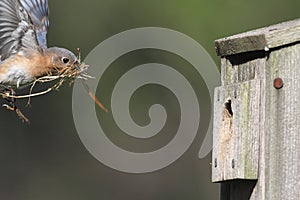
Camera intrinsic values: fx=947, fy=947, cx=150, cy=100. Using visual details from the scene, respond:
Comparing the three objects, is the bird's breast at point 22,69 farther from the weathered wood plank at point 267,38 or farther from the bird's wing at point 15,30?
the weathered wood plank at point 267,38

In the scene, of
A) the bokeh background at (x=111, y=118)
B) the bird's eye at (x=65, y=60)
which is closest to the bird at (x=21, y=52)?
the bird's eye at (x=65, y=60)

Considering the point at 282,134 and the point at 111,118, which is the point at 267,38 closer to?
the point at 282,134

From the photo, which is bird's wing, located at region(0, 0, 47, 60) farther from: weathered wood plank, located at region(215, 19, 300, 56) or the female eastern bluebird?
weathered wood plank, located at region(215, 19, 300, 56)

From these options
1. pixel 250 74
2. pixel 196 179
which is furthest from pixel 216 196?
pixel 250 74

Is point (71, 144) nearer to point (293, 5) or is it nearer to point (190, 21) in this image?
point (190, 21)

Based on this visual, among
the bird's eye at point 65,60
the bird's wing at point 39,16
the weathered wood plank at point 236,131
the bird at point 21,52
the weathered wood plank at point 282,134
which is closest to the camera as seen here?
the weathered wood plank at point 282,134

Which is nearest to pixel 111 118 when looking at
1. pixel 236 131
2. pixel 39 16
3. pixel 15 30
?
pixel 39 16

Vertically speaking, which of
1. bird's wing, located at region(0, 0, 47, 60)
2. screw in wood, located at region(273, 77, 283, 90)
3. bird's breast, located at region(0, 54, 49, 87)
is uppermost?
bird's wing, located at region(0, 0, 47, 60)

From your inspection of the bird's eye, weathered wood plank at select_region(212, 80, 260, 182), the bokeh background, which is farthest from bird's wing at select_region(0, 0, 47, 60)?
the bokeh background
